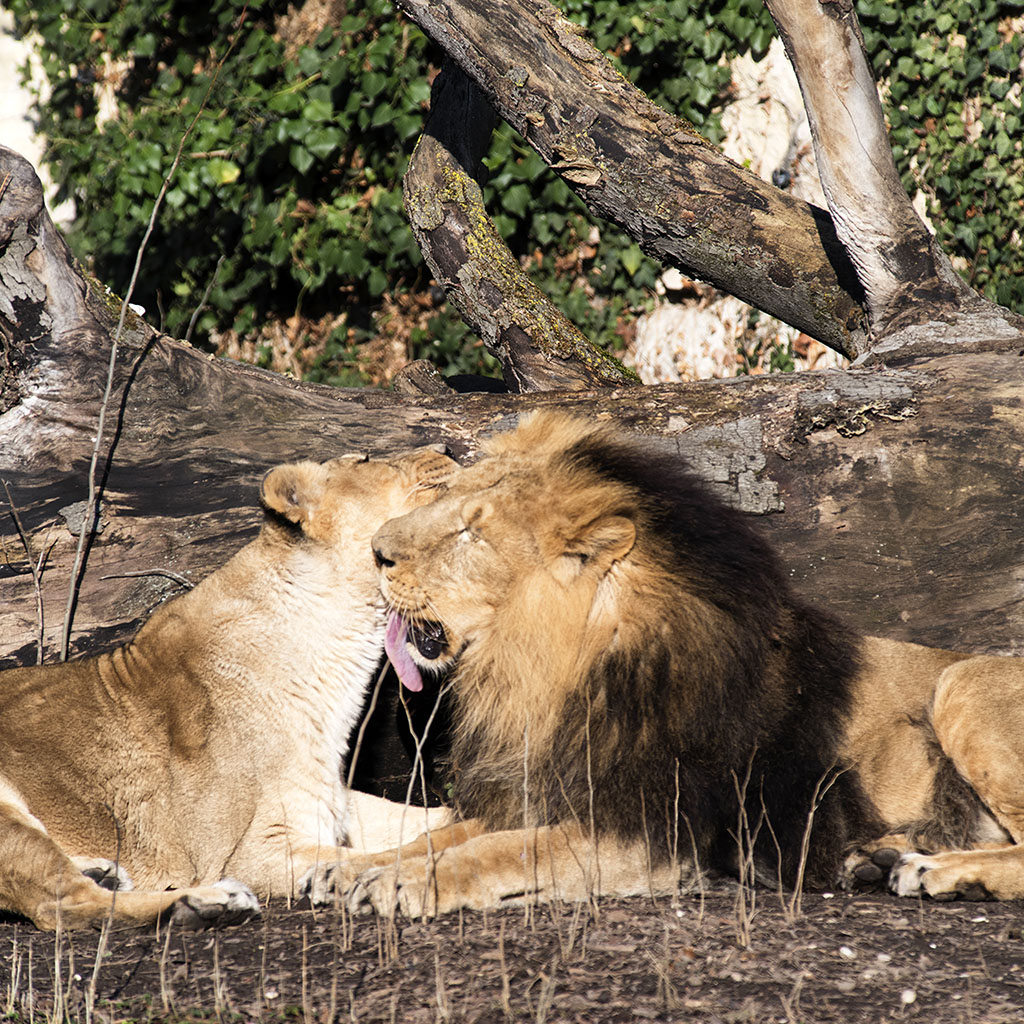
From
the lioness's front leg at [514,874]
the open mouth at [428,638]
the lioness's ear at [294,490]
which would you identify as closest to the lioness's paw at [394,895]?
the lioness's front leg at [514,874]

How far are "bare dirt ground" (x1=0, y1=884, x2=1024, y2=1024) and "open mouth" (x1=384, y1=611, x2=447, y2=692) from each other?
2.64 ft

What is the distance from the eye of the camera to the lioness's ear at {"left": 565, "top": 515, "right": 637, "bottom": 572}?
322cm

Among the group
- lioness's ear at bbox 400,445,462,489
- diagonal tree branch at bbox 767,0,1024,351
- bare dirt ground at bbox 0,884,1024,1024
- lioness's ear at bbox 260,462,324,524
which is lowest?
bare dirt ground at bbox 0,884,1024,1024

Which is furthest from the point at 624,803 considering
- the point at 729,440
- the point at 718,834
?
the point at 729,440

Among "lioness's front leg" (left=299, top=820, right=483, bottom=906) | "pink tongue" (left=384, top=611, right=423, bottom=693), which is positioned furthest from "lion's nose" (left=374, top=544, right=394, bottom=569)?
"lioness's front leg" (left=299, top=820, right=483, bottom=906)

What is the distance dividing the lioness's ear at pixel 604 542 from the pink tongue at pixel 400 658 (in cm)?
78

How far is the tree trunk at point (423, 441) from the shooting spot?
4289 mm

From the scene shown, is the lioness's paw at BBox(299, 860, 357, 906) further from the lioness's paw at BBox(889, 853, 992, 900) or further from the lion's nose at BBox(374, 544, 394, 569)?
the lioness's paw at BBox(889, 853, 992, 900)

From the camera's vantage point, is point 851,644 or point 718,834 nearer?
point 718,834

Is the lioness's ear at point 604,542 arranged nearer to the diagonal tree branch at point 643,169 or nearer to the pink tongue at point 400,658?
the pink tongue at point 400,658

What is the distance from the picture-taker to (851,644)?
12.1ft

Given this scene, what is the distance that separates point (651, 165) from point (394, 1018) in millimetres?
4455


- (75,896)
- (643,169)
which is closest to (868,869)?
(75,896)

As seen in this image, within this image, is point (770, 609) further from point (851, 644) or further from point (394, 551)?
point (394, 551)
